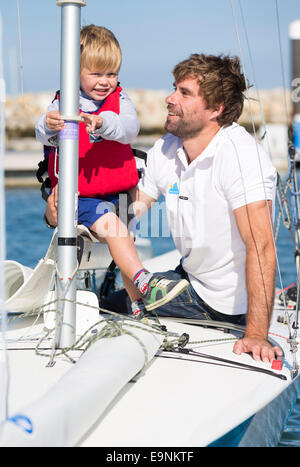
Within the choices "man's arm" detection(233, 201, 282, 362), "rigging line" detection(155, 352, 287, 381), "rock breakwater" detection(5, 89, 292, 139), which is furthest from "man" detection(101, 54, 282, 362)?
"rock breakwater" detection(5, 89, 292, 139)

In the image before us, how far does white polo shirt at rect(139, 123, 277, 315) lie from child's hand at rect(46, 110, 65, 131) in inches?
23.3

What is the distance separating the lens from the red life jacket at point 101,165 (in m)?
2.44

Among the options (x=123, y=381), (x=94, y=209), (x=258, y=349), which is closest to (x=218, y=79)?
(x=94, y=209)

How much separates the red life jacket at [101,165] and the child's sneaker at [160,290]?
1.47 feet

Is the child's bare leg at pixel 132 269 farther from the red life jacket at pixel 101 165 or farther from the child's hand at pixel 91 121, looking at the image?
the child's hand at pixel 91 121

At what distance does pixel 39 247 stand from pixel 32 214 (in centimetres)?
346

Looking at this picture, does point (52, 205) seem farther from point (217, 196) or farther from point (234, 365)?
point (234, 365)

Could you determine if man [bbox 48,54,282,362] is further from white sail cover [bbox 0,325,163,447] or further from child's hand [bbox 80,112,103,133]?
white sail cover [bbox 0,325,163,447]

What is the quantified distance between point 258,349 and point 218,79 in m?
0.95

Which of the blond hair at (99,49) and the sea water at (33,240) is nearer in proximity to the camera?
the blond hair at (99,49)

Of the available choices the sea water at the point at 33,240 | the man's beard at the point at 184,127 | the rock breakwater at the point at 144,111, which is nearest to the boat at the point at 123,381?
the man's beard at the point at 184,127

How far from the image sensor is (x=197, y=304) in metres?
2.46

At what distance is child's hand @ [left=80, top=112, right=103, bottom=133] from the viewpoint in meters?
2.11

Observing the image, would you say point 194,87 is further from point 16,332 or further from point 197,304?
point 16,332
